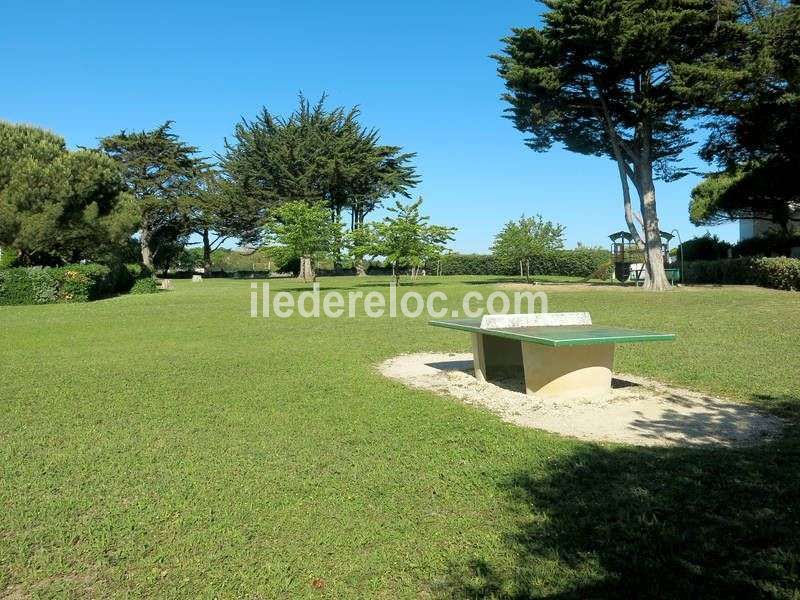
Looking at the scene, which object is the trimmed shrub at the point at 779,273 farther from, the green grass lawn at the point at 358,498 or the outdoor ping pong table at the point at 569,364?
the outdoor ping pong table at the point at 569,364

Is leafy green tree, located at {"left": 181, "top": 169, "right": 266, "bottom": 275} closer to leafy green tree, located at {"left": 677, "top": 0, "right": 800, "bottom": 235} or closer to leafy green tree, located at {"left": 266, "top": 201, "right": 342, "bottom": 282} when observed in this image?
leafy green tree, located at {"left": 266, "top": 201, "right": 342, "bottom": 282}

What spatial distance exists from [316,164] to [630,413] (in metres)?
44.7

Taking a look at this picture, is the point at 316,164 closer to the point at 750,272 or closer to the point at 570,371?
the point at 750,272

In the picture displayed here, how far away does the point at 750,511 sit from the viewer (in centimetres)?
324

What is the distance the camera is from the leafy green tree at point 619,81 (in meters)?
19.5

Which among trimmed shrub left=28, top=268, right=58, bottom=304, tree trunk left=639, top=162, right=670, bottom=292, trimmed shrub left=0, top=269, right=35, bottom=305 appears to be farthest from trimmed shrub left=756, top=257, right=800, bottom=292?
trimmed shrub left=0, top=269, right=35, bottom=305

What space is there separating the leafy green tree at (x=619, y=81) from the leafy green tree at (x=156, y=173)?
35.7 meters

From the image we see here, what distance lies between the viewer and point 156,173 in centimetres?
5278

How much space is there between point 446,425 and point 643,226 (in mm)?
21465

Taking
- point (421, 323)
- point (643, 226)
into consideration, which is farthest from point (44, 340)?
point (643, 226)

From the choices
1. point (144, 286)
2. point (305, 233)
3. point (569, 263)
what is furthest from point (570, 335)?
point (569, 263)

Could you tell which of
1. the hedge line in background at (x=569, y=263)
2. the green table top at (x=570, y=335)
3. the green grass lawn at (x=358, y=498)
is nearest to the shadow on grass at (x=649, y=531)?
the green grass lawn at (x=358, y=498)

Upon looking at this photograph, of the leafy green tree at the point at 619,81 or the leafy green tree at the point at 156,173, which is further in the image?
the leafy green tree at the point at 156,173

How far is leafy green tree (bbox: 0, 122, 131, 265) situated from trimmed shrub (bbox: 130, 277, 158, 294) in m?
2.17
